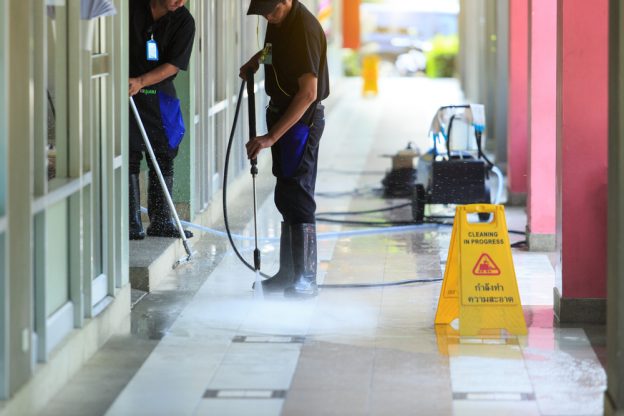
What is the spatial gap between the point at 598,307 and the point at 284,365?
1.98 meters

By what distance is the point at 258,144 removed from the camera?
7754 mm

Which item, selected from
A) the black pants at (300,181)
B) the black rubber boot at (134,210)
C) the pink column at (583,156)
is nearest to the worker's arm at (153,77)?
the black rubber boot at (134,210)

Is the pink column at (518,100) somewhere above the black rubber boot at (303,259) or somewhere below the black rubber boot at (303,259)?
above

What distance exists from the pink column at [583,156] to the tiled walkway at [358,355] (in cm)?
32

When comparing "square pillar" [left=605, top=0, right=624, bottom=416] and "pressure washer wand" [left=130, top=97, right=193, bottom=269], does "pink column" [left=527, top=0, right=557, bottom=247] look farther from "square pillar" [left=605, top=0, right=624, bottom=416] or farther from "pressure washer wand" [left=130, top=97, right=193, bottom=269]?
"square pillar" [left=605, top=0, right=624, bottom=416]

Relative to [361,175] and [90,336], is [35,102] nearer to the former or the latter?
[90,336]

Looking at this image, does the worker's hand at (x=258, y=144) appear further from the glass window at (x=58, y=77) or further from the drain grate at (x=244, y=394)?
the drain grate at (x=244, y=394)

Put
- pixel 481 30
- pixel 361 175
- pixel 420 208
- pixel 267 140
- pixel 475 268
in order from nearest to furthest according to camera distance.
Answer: pixel 475 268
pixel 267 140
pixel 420 208
pixel 361 175
pixel 481 30

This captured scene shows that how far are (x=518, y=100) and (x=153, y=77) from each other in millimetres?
4257

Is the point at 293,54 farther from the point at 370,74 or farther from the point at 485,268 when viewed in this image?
the point at 370,74

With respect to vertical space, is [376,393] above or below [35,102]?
below

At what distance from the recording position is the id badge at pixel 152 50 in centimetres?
897

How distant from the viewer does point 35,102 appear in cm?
576

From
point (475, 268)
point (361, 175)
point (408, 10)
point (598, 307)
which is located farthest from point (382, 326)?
point (408, 10)
